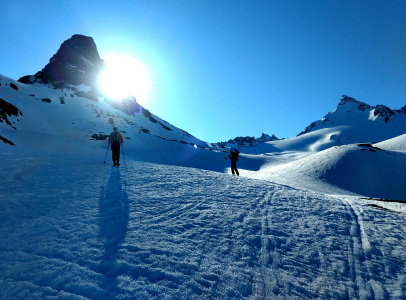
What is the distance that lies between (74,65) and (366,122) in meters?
212

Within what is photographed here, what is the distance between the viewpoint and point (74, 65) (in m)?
75.1

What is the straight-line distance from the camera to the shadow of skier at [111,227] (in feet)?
9.51

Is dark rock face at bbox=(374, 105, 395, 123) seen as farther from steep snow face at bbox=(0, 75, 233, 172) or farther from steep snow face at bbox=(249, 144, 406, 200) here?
steep snow face at bbox=(0, 75, 233, 172)

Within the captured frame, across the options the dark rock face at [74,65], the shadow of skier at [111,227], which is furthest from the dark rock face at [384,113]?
the shadow of skier at [111,227]

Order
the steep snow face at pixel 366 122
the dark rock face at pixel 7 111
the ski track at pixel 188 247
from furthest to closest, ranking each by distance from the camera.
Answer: the steep snow face at pixel 366 122, the dark rock face at pixel 7 111, the ski track at pixel 188 247

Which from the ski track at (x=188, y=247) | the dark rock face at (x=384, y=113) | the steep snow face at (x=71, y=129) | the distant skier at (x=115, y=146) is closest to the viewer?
the ski track at (x=188, y=247)

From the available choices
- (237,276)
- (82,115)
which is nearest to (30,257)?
(237,276)

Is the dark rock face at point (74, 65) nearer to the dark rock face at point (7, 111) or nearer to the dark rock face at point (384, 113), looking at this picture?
the dark rock face at point (7, 111)

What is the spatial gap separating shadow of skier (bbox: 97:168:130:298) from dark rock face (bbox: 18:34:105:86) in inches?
2864

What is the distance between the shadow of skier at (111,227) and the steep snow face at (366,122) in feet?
470

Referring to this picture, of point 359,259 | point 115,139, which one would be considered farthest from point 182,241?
point 115,139

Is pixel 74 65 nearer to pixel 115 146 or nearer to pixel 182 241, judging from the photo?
pixel 115 146

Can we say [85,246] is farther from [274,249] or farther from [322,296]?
[322,296]

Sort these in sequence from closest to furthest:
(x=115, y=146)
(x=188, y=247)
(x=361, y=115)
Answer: (x=188, y=247), (x=115, y=146), (x=361, y=115)
